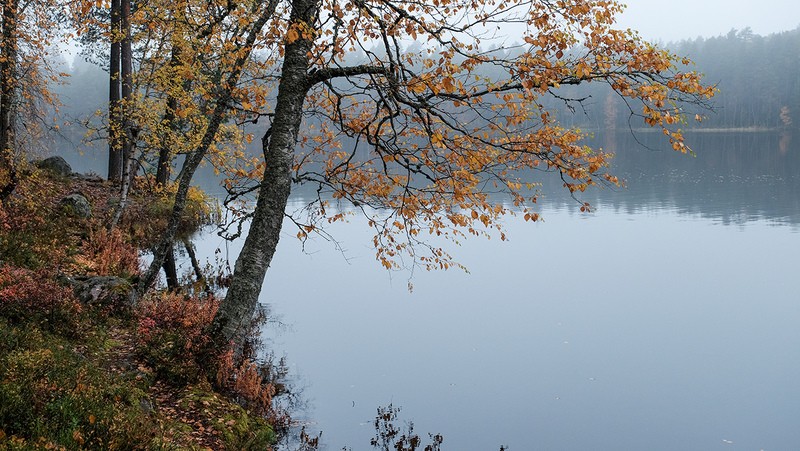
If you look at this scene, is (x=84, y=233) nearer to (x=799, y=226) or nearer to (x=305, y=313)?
(x=305, y=313)

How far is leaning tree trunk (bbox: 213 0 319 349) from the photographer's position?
8711 mm

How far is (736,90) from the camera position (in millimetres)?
135000

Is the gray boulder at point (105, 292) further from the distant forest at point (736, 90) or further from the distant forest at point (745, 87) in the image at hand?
the distant forest at point (745, 87)

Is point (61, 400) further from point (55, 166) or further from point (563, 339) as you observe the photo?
point (55, 166)

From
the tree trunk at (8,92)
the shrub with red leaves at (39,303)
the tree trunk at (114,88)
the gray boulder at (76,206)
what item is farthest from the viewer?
the tree trunk at (114,88)

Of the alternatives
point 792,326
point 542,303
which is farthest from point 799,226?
point 542,303

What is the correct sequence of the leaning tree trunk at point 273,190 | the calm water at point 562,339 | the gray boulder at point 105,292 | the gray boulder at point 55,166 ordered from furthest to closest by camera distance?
the gray boulder at point 55,166, the calm water at point 562,339, the gray boulder at point 105,292, the leaning tree trunk at point 273,190

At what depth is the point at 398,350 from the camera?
15.0m

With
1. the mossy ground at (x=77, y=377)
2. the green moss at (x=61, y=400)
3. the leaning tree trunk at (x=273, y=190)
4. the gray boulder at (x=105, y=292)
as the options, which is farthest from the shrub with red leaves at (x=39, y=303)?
the leaning tree trunk at (x=273, y=190)

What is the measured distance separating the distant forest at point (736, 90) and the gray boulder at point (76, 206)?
10310 centimetres

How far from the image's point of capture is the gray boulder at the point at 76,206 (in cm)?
1723

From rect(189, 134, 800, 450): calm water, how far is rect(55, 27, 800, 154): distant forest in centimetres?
9245

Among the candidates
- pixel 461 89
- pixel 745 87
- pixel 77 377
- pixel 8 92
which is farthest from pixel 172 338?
pixel 745 87

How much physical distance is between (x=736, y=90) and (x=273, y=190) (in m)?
151
